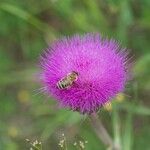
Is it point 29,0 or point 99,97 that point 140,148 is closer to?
point 99,97

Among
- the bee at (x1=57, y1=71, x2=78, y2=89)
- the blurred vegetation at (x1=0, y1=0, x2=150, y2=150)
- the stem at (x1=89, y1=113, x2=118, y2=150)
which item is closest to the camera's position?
the bee at (x1=57, y1=71, x2=78, y2=89)

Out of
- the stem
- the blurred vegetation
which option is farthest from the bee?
the blurred vegetation

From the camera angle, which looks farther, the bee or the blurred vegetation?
the blurred vegetation

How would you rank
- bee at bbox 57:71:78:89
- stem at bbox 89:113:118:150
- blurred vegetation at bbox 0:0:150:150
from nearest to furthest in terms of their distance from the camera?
1. bee at bbox 57:71:78:89
2. stem at bbox 89:113:118:150
3. blurred vegetation at bbox 0:0:150:150

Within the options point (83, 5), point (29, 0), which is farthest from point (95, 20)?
point (29, 0)

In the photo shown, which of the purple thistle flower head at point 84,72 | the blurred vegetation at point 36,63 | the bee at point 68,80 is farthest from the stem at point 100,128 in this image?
the blurred vegetation at point 36,63

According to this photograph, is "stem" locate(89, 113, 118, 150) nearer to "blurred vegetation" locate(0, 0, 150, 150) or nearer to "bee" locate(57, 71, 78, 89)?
"bee" locate(57, 71, 78, 89)

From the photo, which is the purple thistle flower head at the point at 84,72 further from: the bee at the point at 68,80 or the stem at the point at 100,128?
the stem at the point at 100,128

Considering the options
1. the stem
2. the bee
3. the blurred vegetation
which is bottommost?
the stem
